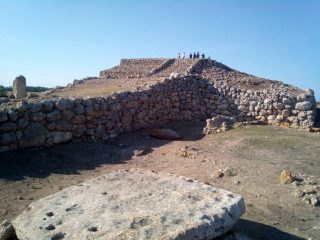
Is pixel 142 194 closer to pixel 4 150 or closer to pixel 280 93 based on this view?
pixel 4 150

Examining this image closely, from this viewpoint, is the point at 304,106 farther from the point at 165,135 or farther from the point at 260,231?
the point at 260,231

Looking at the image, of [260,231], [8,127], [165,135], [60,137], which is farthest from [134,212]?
[165,135]

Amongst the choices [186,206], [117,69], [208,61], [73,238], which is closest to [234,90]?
[208,61]

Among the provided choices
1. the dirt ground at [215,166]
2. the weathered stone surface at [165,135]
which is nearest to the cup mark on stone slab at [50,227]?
the dirt ground at [215,166]

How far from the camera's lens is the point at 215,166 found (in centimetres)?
934

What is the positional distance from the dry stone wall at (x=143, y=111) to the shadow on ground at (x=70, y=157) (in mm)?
325

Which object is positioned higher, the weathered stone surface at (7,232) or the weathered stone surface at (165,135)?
the weathered stone surface at (165,135)

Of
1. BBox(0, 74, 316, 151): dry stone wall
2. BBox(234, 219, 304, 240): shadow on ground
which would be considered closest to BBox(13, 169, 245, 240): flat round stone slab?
BBox(234, 219, 304, 240): shadow on ground

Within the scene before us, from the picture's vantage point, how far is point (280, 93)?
15.9 meters

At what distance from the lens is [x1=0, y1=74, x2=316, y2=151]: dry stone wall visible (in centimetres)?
1004

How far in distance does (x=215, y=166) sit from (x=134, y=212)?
472 cm

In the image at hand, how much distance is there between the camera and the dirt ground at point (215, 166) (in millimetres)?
6641

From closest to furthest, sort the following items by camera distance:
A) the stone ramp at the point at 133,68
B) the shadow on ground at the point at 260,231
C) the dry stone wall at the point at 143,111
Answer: the shadow on ground at the point at 260,231 → the dry stone wall at the point at 143,111 → the stone ramp at the point at 133,68

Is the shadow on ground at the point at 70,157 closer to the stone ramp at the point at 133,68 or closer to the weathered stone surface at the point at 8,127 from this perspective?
the weathered stone surface at the point at 8,127
